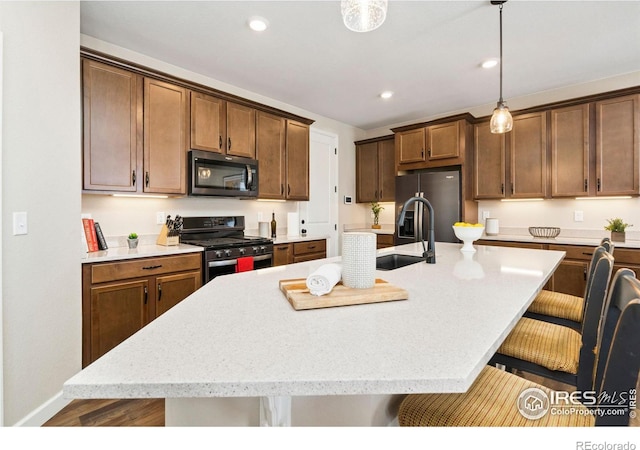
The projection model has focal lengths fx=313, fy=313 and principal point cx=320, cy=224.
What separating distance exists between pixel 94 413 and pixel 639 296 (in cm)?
249

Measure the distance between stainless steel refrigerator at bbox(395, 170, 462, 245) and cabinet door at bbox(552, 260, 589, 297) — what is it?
1.10 meters

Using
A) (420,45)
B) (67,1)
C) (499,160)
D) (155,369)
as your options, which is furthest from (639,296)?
(499,160)

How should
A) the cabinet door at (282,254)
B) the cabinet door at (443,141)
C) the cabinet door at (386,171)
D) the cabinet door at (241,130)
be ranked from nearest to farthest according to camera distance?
1. the cabinet door at (241,130)
2. the cabinet door at (282,254)
3. the cabinet door at (443,141)
4. the cabinet door at (386,171)

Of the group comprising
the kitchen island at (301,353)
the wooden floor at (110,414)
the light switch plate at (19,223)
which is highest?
the light switch plate at (19,223)

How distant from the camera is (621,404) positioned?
26.2 inches

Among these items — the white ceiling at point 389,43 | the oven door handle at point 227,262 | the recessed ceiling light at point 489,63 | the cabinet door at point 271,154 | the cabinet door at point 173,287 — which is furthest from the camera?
the cabinet door at point 271,154

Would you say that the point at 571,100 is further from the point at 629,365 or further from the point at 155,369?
the point at 155,369

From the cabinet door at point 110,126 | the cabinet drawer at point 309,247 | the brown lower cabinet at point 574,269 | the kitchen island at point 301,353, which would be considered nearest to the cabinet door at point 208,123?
the cabinet door at point 110,126

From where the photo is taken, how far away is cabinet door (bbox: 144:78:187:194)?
8.88ft

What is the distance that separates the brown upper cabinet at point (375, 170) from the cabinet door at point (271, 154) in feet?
5.93

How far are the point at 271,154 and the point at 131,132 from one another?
4.80ft

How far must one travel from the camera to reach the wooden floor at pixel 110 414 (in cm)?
174

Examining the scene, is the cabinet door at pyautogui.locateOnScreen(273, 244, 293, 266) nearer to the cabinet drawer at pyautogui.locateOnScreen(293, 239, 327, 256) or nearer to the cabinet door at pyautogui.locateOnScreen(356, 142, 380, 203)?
the cabinet drawer at pyautogui.locateOnScreen(293, 239, 327, 256)

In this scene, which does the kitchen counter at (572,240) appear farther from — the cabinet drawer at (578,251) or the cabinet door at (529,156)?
the cabinet door at (529,156)
